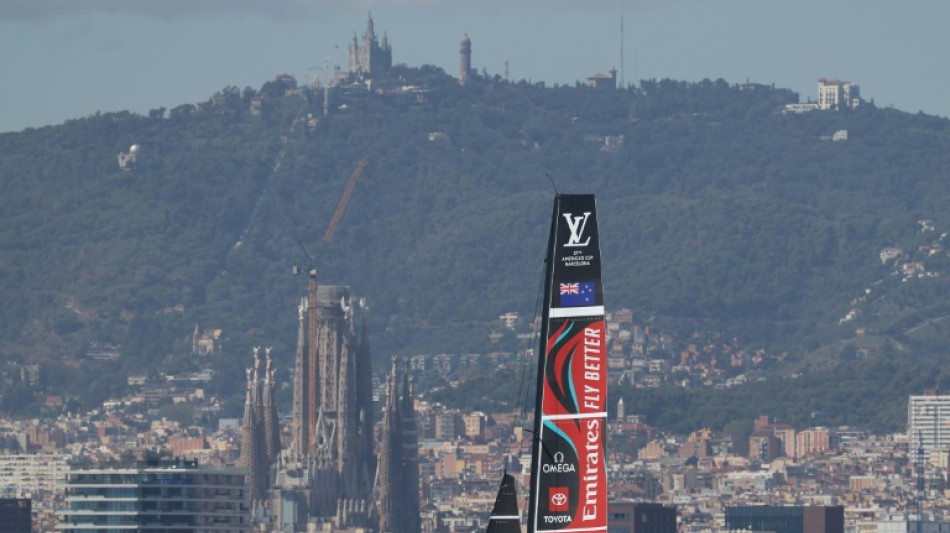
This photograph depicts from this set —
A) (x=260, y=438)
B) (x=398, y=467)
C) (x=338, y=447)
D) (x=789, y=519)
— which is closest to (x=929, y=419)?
(x=338, y=447)

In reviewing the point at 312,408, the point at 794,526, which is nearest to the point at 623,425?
the point at 312,408

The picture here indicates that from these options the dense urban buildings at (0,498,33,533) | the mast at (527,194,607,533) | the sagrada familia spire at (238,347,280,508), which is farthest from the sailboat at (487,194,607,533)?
the sagrada familia spire at (238,347,280,508)

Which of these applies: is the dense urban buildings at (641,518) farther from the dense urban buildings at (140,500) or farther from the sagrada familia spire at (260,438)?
the sagrada familia spire at (260,438)

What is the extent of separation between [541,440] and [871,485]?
438ft

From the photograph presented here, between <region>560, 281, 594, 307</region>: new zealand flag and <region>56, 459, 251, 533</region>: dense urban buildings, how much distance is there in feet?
220

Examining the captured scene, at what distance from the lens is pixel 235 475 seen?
316ft

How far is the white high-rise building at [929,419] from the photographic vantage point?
175750mm

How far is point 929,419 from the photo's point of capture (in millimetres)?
181000

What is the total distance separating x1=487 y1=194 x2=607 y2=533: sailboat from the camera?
69.8 ft

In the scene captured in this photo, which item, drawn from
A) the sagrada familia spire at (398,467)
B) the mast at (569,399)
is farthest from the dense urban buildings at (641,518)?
the mast at (569,399)

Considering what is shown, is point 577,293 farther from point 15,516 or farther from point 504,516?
point 15,516

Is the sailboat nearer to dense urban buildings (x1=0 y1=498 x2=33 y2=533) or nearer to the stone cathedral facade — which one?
dense urban buildings (x1=0 y1=498 x2=33 y2=533)

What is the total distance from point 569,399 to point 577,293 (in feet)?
2.18

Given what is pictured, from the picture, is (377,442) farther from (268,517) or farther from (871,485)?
(871,485)
